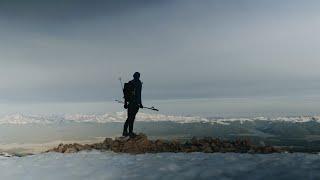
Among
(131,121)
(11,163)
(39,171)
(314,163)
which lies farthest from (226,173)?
(131,121)

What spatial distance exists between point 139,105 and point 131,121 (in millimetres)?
969

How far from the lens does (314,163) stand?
15508 millimetres

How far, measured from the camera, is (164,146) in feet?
87.9

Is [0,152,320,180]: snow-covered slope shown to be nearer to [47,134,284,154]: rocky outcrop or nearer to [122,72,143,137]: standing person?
[47,134,284,154]: rocky outcrop

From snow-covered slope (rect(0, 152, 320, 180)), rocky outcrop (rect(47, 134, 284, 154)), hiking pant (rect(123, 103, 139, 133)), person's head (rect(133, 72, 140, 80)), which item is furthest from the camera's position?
hiking pant (rect(123, 103, 139, 133))

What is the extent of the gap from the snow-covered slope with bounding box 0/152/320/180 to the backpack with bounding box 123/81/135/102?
959 cm

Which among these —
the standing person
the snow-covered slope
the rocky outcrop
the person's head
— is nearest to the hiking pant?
the standing person

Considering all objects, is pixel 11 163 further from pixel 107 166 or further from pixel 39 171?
pixel 107 166

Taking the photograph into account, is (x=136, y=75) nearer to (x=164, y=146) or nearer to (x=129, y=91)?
(x=129, y=91)

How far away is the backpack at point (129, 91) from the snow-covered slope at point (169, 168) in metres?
9.59

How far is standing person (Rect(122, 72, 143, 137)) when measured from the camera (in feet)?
92.7

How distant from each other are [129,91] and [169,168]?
13.0m

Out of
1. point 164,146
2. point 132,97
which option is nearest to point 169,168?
point 164,146

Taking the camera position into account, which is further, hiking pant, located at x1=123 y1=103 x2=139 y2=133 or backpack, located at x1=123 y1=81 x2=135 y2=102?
hiking pant, located at x1=123 y1=103 x2=139 y2=133
